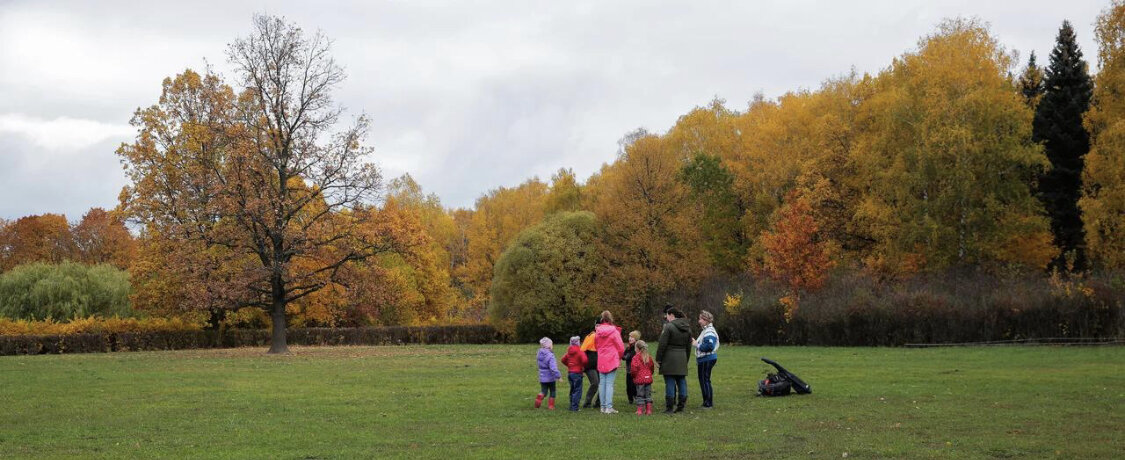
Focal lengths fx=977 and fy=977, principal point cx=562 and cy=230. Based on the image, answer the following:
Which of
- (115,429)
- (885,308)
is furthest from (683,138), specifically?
(115,429)

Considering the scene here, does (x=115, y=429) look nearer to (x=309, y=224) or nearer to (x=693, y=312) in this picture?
(x=309, y=224)

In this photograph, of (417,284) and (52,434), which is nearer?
(52,434)

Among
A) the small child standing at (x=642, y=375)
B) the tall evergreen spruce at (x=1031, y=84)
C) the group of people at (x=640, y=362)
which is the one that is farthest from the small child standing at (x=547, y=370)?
the tall evergreen spruce at (x=1031, y=84)

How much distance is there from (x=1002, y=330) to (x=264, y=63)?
3392 cm

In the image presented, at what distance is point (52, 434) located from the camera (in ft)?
49.7

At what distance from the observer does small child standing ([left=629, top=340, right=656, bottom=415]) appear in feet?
58.5

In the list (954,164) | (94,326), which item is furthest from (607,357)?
(94,326)

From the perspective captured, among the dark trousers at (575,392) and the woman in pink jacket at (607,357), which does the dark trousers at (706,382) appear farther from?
the dark trousers at (575,392)

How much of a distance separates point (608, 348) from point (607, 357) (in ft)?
0.56

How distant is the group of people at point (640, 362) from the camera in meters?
17.9

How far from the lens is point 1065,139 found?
2007 inches

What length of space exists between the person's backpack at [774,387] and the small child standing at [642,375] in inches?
137

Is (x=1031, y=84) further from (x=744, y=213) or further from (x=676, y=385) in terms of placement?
(x=676, y=385)

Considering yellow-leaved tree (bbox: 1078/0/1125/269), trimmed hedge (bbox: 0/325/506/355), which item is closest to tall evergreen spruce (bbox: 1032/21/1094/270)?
yellow-leaved tree (bbox: 1078/0/1125/269)
